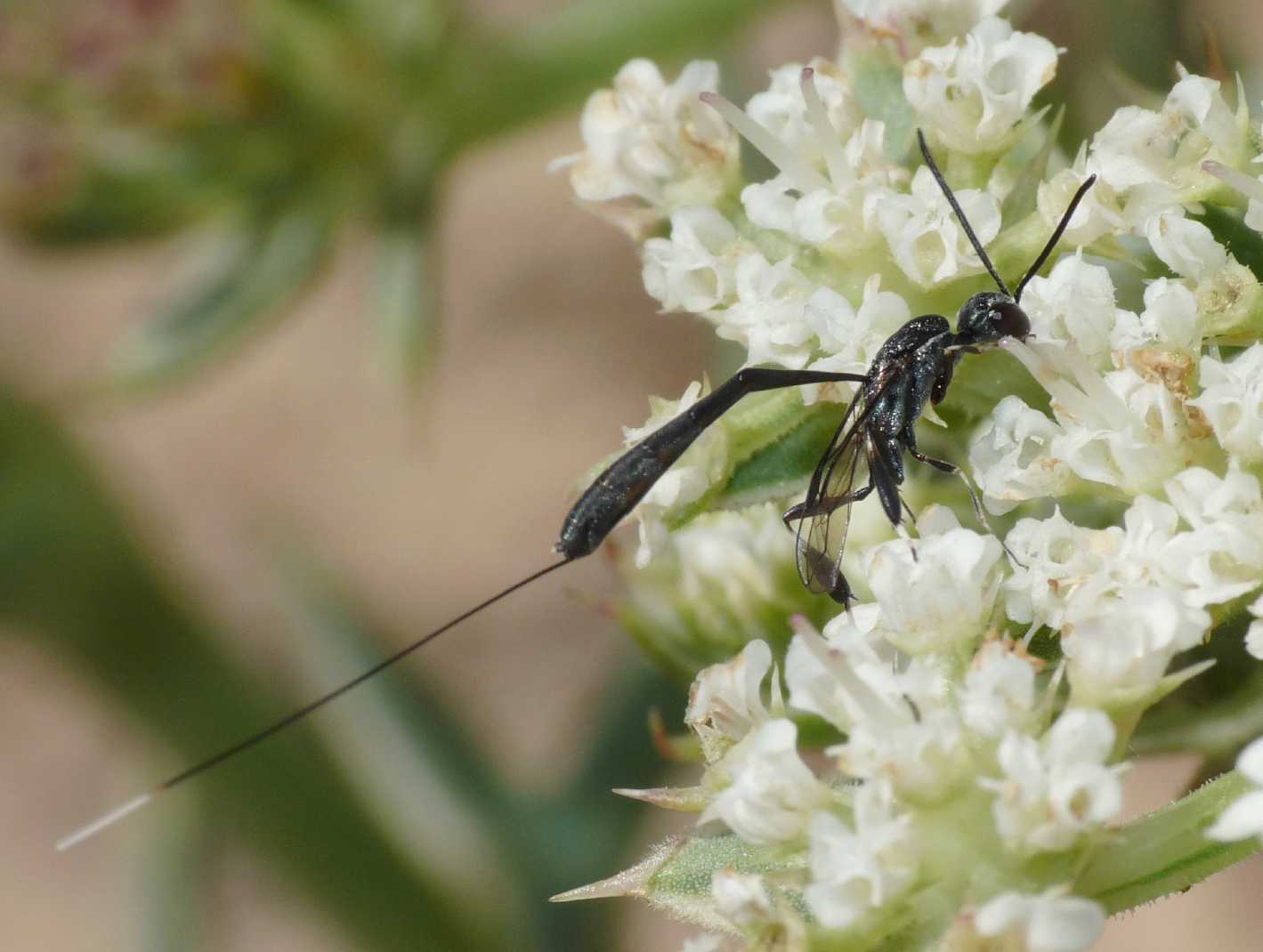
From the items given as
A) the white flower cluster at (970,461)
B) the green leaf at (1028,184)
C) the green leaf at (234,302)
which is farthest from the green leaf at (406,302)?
the green leaf at (1028,184)

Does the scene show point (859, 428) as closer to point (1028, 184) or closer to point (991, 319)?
point (991, 319)

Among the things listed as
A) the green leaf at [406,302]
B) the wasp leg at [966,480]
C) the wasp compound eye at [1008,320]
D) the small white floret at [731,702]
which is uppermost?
the green leaf at [406,302]

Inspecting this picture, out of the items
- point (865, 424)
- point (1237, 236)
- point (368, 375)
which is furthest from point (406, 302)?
point (1237, 236)

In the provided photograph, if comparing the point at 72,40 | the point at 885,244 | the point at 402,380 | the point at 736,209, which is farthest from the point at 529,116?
the point at 885,244

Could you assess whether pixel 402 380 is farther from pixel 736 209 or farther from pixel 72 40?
pixel 736 209

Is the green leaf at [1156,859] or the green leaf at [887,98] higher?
the green leaf at [887,98]

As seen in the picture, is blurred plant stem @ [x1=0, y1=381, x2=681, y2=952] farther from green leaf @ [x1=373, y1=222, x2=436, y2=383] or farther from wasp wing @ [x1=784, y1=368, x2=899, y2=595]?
wasp wing @ [x1=784, y1=368, x2=899, y2=595]

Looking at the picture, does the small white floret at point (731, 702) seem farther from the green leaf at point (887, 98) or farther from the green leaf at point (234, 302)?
the green leaf at point (234, 302)

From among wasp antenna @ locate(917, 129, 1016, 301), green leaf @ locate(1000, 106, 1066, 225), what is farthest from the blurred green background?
wasp antenna @ locate(917, 129, 1016, 301)
